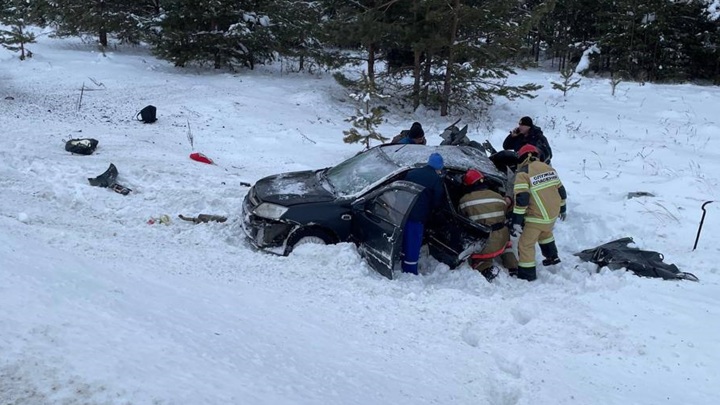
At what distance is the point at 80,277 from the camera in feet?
13.4

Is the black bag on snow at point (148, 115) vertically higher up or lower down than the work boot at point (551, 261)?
higher up

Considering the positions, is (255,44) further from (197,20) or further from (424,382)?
(424,382)

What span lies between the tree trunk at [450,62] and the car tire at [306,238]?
10.8 m

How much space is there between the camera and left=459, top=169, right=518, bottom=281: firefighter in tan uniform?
21.0ft

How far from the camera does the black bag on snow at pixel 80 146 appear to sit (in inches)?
370

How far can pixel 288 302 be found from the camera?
196 inches

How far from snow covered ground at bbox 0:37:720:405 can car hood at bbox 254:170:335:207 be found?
2.25ft

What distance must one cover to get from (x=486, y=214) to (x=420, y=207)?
36.6 inches

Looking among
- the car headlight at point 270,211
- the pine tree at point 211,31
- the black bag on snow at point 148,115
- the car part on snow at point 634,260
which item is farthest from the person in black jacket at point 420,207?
the pine tree at point 211,31

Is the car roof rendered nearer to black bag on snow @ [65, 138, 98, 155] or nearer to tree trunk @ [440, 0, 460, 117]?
black bag on snow @ [65, 138, 98, 155]

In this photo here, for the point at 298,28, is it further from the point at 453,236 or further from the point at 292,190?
the point at 453,236

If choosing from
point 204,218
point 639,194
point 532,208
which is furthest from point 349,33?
point 532,208

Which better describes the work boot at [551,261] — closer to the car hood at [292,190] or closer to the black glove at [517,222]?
the black glove at [517,222]

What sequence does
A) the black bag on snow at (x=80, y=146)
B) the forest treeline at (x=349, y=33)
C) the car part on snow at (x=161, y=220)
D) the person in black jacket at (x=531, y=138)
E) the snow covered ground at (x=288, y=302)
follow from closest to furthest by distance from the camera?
the snow covered ground at (x=288, y=302), the car part on snow at (x=161, y=220), the person in black jacket at (x=531, y=138), the black bag on snow at (x=80, y=146), the forest treeline at (x=349, y=33)
